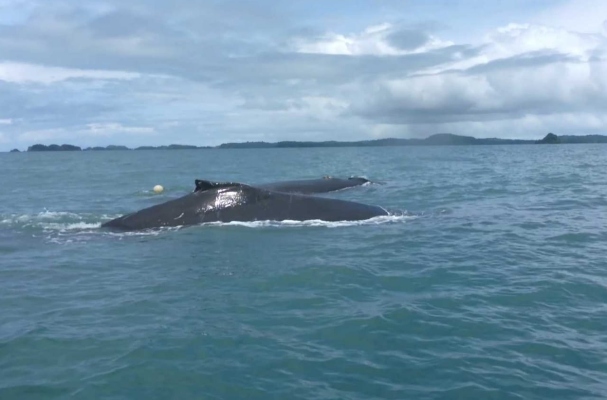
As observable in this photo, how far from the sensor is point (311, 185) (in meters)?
35.1

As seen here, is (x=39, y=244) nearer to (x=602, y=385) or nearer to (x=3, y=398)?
(x=3, y=398)

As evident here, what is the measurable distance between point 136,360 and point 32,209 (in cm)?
2291

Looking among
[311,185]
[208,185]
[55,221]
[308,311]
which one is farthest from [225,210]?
[311,185]

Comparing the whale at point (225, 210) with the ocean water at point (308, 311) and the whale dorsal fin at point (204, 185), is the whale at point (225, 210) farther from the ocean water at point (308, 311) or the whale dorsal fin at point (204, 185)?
the ocean water at point (308, 311)

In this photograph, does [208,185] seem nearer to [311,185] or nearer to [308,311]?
[308,311]

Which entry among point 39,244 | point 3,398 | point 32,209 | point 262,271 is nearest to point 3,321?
point 3,398

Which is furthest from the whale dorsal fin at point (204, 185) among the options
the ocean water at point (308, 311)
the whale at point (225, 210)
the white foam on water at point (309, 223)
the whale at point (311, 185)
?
the whale at point (311, 185)

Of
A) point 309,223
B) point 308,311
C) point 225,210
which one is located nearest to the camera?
point 308,311

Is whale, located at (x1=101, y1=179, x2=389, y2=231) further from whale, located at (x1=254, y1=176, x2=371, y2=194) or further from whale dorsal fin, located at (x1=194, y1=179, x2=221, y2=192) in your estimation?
whale, located at (x1=254, y1=176, x2=371, y2=194)

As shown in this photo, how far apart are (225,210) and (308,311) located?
9416 millimetres

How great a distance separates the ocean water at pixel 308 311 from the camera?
8.91 meters

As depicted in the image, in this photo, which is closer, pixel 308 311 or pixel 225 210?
pixel 308 311

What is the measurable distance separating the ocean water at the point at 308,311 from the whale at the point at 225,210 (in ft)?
2.12

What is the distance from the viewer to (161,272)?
15.0 metres
